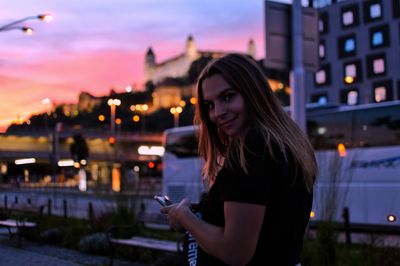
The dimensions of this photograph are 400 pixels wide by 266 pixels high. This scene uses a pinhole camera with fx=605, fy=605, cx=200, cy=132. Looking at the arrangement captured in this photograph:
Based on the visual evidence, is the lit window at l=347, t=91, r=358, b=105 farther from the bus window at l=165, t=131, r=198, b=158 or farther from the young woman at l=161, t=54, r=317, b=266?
the young woman at l=161, t=54, r=317, b=266

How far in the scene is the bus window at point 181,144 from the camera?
69.6 feet

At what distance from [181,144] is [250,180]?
20122 millimetres

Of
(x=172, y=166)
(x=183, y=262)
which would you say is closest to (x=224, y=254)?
(x=183, y=262)

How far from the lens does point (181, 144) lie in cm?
2192

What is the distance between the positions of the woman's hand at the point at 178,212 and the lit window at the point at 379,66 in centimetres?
5829

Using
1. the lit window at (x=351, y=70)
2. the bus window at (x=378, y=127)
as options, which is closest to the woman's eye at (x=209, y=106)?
the bus window at (x=378, y=127)

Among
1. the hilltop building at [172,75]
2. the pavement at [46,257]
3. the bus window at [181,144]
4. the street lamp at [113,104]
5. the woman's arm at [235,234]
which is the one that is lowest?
the pavement at [46,257]

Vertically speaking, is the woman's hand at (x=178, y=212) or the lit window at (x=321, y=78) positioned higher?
the lit window at (x=321, y=78)

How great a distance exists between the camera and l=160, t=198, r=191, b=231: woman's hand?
2.01m

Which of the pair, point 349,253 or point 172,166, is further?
point 172,166

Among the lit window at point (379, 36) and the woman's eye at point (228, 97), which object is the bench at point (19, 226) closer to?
the woman's eye at point (228, 97)

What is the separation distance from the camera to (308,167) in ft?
6.71

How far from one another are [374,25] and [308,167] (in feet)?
195

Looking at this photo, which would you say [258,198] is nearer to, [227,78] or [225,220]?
[225,220]
